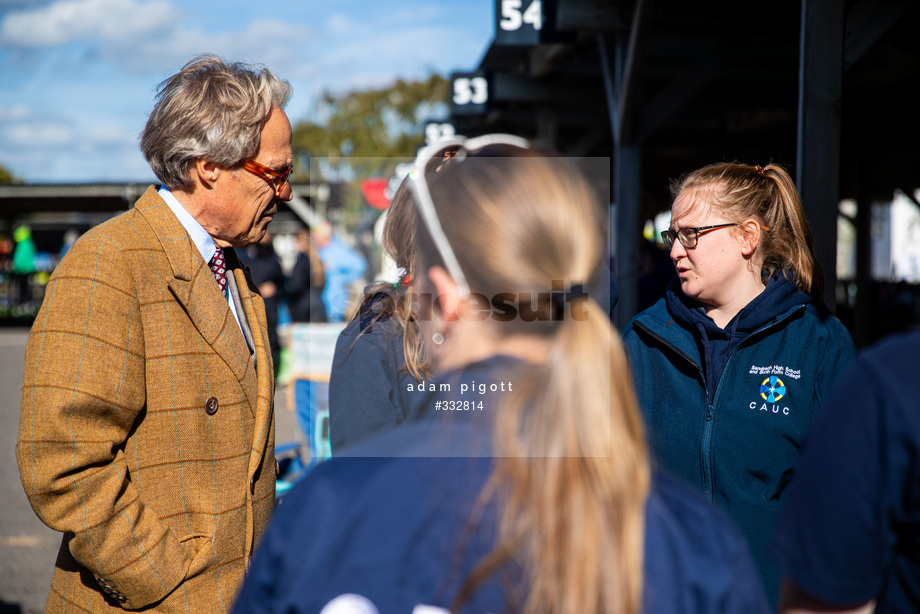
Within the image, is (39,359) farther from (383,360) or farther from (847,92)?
(847,92)

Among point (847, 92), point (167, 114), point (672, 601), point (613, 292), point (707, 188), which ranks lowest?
point (672, 601)

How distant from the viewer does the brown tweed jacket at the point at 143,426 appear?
1.61 m

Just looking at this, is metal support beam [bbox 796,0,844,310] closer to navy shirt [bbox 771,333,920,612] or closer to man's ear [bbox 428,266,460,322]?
navy shirt [bbox 771,333,920,612]

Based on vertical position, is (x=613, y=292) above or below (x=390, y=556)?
above

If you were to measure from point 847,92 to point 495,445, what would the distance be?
748cm

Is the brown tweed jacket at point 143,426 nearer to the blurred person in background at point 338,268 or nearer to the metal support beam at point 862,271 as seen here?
the blurred person in background at point 338,268

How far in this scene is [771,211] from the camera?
2.32 m

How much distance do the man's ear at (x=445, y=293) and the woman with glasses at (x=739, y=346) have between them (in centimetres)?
136

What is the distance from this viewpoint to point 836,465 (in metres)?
1.06

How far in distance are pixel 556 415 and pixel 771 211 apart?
5.51 feet

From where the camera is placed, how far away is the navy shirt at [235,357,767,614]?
0.89m

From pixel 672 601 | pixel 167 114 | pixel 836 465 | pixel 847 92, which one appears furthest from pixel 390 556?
pixel 847 92

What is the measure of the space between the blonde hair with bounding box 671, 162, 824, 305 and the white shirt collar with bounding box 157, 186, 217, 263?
1431 mm

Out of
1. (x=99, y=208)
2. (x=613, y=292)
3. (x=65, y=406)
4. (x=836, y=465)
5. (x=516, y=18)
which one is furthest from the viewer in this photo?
(x=99, y=208)
